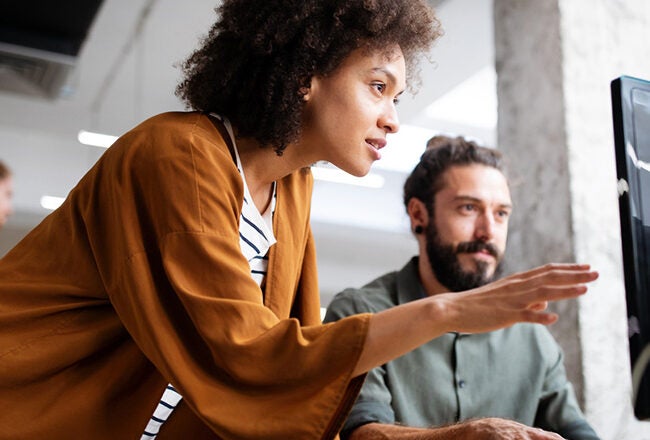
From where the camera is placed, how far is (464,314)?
1042 millimetres

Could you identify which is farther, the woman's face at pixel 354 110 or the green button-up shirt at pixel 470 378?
the green button-up shirt at pixel 470 378

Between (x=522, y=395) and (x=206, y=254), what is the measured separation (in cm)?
104

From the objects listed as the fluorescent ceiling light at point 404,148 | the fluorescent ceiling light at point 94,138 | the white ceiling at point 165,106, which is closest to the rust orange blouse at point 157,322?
the white ceiling at point 165,106

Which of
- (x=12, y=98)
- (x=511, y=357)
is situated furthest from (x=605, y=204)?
(x=12, y=98)

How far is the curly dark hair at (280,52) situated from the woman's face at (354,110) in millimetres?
21

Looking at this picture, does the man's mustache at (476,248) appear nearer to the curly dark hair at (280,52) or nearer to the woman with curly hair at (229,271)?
the woman with curly hair at (229,271)

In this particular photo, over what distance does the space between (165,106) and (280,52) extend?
180 inches

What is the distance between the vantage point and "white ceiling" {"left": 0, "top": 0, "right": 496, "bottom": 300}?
4.39m

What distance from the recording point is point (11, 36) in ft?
12.9

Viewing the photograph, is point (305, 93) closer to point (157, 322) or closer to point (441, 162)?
point (157, 322)

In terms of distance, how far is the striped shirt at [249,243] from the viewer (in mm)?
1290

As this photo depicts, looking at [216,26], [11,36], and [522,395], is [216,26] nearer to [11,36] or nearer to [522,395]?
[522,395]

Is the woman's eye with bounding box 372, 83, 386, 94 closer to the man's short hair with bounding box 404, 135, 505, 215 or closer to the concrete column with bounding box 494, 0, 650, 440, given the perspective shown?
the man's short hair with bounding box 404, 135, 505, 215

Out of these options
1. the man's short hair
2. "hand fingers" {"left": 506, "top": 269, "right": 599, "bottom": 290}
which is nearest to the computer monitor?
"hand fingers" {"left": 506, "top": 269, "right": 599, "bottom": 290}
